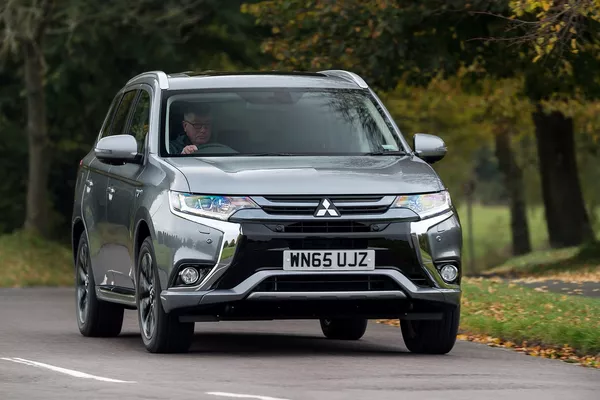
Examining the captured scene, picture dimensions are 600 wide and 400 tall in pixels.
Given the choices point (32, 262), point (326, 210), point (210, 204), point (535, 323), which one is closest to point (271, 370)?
point (326, 210)

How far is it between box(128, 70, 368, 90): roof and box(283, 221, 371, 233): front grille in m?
1.96

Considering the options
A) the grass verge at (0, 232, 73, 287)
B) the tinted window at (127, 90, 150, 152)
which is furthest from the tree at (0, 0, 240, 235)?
the tinted window at (127, 90, 150, 152)

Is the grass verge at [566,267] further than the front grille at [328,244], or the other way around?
the grass verge at [566,267]

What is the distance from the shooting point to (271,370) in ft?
35.6

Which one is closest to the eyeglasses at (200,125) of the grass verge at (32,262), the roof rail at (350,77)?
the roof rail at (350,77)

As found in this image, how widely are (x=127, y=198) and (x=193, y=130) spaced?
688mm

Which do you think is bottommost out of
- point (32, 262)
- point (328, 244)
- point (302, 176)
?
point (32, 262)

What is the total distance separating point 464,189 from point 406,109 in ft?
63.9

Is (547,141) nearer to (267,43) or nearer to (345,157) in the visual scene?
(267,43)

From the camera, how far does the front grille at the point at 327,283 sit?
37.7 ft

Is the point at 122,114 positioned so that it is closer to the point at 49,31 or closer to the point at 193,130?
the point at 193,130

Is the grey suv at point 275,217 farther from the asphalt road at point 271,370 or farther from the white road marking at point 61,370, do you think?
the white road marking at point 61,370

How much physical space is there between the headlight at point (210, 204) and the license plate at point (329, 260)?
42cm

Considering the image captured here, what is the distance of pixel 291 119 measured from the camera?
509 inches
